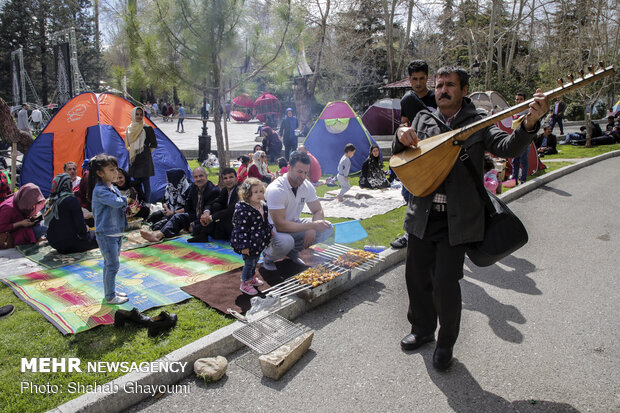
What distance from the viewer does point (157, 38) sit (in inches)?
301

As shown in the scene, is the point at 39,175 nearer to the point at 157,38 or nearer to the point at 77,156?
the point at 77,156

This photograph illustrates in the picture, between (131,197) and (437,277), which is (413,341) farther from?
(131,197)

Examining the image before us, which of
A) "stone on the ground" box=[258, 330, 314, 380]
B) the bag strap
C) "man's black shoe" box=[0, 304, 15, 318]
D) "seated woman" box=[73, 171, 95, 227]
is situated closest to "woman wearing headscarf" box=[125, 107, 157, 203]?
"seated woman" box=[73, 171, 95, 227]

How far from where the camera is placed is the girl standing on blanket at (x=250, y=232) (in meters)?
4.22

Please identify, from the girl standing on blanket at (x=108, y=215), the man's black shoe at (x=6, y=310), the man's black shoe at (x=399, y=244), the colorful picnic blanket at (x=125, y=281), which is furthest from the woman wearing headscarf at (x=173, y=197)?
the man's black shoe at (x=399, y=244)

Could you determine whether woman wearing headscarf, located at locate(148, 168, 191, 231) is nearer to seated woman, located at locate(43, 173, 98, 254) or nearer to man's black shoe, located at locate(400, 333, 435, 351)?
seated woman, located at locate(43, 173, 98, 254)

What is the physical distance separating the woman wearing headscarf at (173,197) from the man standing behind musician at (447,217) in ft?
15.6

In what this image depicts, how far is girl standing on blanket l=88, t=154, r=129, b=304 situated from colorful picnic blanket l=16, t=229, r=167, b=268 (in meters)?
1.60

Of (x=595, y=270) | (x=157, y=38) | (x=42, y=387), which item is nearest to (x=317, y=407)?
(x=42, y=387)

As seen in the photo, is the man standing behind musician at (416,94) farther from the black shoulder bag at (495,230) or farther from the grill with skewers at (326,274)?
the black shoulder bag at (495,230)

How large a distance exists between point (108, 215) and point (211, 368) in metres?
1.97

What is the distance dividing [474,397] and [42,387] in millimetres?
2812

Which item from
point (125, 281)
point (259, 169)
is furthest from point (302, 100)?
point (125, 281)

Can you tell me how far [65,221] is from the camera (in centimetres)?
548
